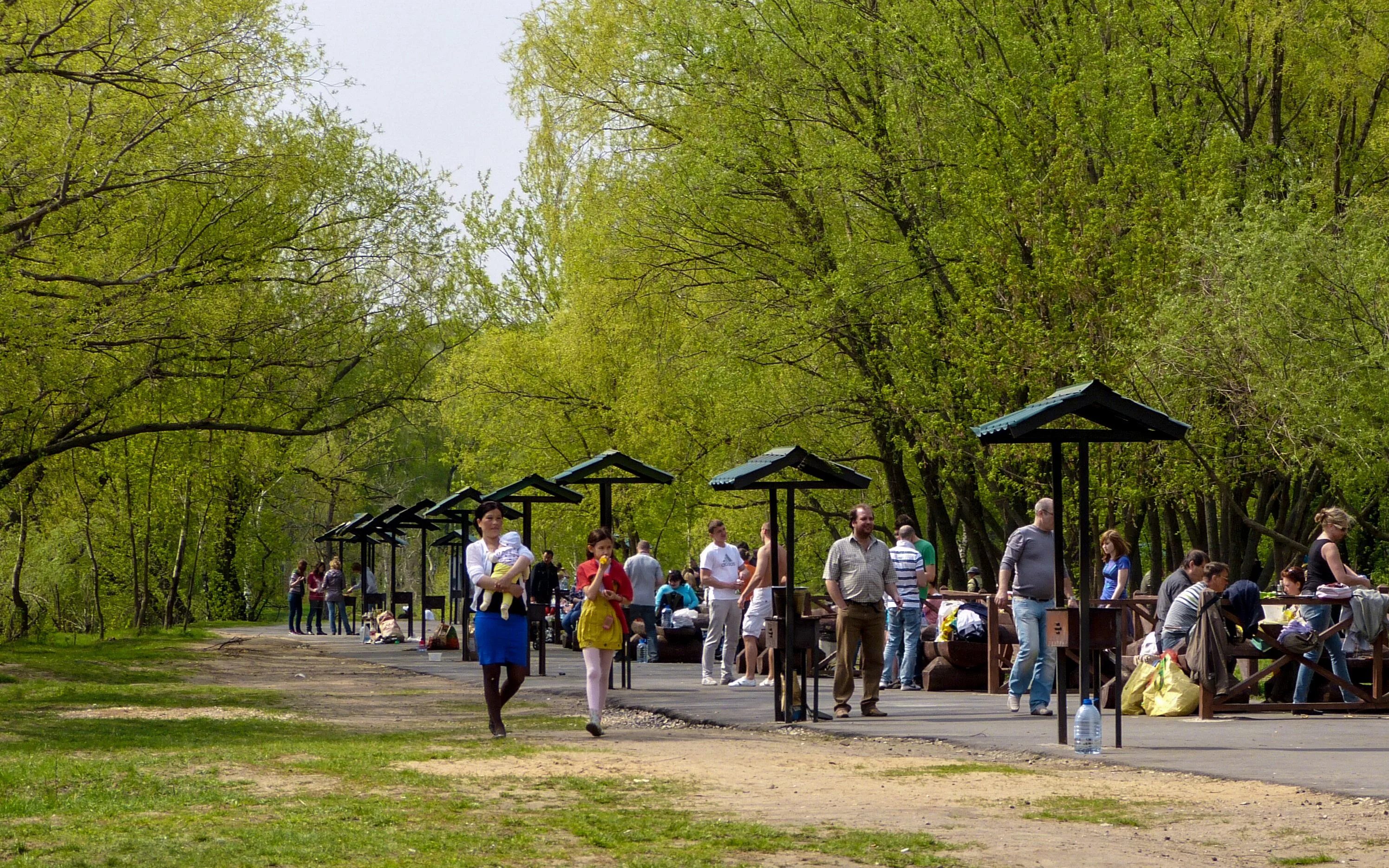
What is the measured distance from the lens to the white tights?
14203mm

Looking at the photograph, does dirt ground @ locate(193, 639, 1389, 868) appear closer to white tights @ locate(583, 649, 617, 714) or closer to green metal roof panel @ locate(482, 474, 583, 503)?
white tights @ locate(583, 649, 617, 714)

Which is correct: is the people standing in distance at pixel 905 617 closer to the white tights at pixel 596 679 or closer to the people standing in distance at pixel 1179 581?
the people standing in distance at pixel 1179 581

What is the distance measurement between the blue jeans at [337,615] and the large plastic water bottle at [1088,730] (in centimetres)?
3530

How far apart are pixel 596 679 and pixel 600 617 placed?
50 cm

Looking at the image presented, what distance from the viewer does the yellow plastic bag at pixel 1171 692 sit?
1560 cm

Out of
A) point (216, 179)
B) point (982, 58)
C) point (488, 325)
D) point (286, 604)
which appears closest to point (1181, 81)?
point (982, 58)

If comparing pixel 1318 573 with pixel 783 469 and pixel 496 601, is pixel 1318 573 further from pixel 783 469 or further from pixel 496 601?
pixel 496 601

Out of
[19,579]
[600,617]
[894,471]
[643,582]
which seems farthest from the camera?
[19,579]

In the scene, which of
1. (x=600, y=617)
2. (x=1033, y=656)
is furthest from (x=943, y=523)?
(x=600, y=617)

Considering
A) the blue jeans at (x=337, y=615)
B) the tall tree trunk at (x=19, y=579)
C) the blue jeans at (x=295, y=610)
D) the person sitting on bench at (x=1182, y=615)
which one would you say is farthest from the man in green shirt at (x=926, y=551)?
the blue jeans at (x=295, y=610)

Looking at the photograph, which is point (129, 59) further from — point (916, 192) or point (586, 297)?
point (586, 297)

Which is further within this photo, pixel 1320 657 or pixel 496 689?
pixel 1320 657

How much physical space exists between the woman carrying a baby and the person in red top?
1.79 ft

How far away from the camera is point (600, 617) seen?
14.4 metres
